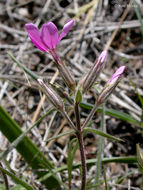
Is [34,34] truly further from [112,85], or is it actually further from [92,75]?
[112,85]

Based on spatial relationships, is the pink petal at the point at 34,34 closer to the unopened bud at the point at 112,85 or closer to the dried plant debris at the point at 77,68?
the unopened bud at the point at 112,85

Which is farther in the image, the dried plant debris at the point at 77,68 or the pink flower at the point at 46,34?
the dried plant debris at the point at 77,68

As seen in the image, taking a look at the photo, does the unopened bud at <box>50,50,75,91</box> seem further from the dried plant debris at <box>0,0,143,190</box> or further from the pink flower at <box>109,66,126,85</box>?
the dried plant debris at <box>0,0,143,190</box>

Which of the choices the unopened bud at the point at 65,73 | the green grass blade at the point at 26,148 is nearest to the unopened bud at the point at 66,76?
the unopened bud at the point at 65,73

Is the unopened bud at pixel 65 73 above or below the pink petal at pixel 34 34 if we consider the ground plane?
below

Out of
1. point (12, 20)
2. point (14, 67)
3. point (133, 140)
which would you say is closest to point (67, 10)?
point (12, 20)

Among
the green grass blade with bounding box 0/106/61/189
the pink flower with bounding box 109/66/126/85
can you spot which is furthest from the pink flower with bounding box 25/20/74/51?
the green grass blade with bounding box 0/106/61/189

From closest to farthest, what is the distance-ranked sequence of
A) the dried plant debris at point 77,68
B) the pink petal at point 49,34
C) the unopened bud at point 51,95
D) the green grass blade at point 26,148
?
the pink petal at point 49,34 → the unopened bud at point 51,95 → the green grass blade at point 26,148 → the dried plant debris at point 77,68
